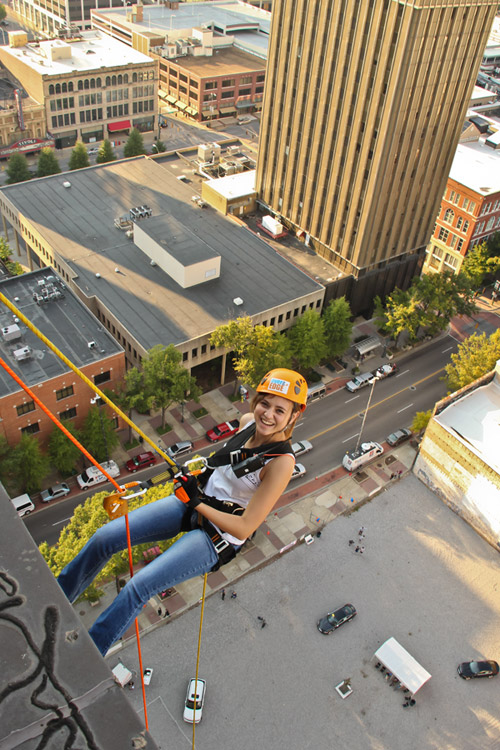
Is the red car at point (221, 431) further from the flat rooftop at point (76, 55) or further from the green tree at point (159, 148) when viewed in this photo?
the flat rooftop at point (76, 55)

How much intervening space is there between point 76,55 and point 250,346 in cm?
9094


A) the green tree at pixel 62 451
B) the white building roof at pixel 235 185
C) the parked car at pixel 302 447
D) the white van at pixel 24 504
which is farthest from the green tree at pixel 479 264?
the white van at pixel 24 504

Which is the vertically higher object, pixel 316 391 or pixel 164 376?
pixel 164 376

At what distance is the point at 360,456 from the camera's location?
67250 mm

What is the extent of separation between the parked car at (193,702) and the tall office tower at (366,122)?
50972 mm

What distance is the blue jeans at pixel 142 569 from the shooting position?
53.3 ft

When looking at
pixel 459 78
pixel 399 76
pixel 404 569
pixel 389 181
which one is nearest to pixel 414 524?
pixel 404 569

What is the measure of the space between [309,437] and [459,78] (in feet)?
149

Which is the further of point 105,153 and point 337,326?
point 105,153

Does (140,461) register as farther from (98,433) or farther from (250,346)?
(250,346)

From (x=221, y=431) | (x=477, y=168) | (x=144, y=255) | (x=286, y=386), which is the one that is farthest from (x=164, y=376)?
(x=477, y=168)

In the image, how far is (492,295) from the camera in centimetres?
9919

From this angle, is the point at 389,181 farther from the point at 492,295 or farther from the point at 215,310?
the point at 492,295

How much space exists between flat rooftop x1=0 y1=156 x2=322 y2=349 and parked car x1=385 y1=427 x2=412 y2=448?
19812mm
